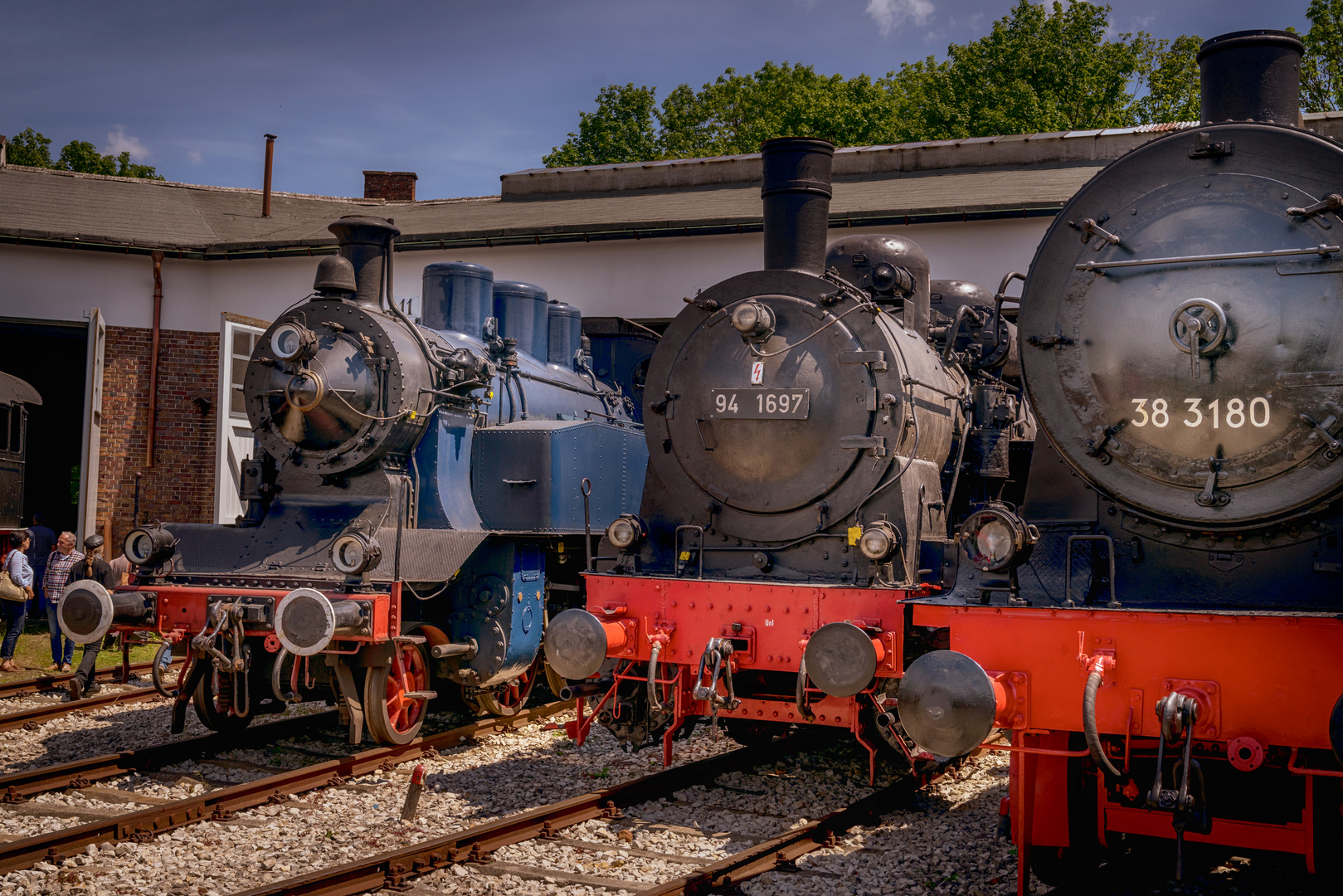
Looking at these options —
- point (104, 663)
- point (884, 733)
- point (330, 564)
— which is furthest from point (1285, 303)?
point (104, 663)

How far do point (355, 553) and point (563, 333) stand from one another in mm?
4349

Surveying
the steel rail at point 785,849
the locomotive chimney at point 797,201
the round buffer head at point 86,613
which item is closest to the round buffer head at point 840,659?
the steel rail at point 785,849

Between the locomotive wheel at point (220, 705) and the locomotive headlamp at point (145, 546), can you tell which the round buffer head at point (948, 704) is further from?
the locomotive headlamp at point (145, 546)

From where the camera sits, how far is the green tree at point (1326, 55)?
25.3 meters

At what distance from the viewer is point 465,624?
782 centimetres

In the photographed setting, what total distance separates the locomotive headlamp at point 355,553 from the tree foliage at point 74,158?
36.9 meters

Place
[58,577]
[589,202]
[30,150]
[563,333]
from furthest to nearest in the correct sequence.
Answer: [30,150]
[589,202]
[563,333]
[58,577]

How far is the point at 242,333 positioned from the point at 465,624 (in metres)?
6.31

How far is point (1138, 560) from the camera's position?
432 cm

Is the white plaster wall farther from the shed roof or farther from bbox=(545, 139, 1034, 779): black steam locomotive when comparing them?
bbox=(545, 139, 1034, 779): black steam locomotive

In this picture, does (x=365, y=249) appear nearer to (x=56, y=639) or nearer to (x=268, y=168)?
(x=56, y=639)

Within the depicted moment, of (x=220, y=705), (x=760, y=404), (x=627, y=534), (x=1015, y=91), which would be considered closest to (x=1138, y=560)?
(x=760, y=404)

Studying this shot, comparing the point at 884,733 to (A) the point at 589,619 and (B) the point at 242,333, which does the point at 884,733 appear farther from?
(B) the point at 242,333

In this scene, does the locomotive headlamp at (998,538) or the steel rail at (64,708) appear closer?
the locomotive headlamp at (998,538)
